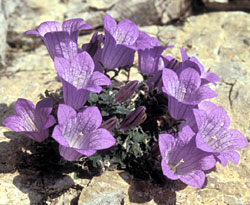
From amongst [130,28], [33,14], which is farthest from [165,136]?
[33,14]

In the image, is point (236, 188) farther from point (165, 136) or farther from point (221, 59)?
point (221, 59)

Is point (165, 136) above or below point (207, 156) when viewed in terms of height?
above

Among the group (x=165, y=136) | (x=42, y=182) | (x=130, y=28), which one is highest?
(x=130, y=28)

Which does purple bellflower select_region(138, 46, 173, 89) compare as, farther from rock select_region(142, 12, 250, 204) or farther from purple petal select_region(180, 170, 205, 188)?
purple petal select_region(180, 170, 205, 188)

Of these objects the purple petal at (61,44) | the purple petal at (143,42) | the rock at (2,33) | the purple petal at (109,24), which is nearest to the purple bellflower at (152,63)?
the purple petal at (143,42)

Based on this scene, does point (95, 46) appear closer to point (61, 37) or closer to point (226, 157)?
point (61, 37)

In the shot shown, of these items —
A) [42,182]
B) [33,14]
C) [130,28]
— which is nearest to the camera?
[42,182]

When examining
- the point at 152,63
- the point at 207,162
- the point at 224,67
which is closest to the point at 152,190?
the point at 207,162
